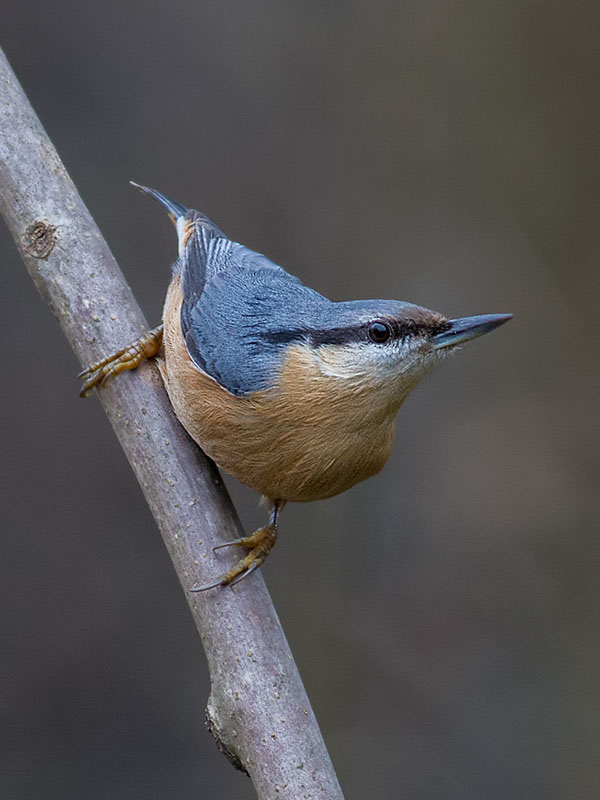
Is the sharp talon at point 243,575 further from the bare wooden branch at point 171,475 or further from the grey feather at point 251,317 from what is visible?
the grey feather at point 251,317

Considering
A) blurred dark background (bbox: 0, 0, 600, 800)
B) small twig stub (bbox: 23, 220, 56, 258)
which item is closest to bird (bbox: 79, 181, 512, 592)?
small twig stub (bbox: 23, 220, 56, 258)

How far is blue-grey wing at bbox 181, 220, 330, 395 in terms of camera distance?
2453 mm

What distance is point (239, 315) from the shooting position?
2631 millimetres

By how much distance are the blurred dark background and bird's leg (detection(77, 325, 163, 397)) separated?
188cm

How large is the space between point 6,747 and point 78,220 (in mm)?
2599

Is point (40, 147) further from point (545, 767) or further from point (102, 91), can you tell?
point (545, 767)

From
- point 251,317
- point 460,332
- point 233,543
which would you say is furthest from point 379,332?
point 233,543

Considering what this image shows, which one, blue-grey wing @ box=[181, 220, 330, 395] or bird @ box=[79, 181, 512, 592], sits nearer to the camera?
bird @ box=[79, 181, 512, 592]

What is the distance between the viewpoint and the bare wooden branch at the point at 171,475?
207 cm

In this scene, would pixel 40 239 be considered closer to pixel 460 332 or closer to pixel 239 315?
pixel 239 315

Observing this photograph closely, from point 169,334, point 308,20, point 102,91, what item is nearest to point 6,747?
point 169,334

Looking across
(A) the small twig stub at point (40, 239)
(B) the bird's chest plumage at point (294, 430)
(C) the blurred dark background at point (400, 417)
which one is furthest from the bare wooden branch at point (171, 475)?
(C) the blurred dark background at point (400, 417)

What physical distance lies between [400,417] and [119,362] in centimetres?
242

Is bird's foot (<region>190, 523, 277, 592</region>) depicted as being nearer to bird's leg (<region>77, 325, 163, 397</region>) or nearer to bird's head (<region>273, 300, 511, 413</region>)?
bird's head (<region>273, 300, 511, 413</region>)
